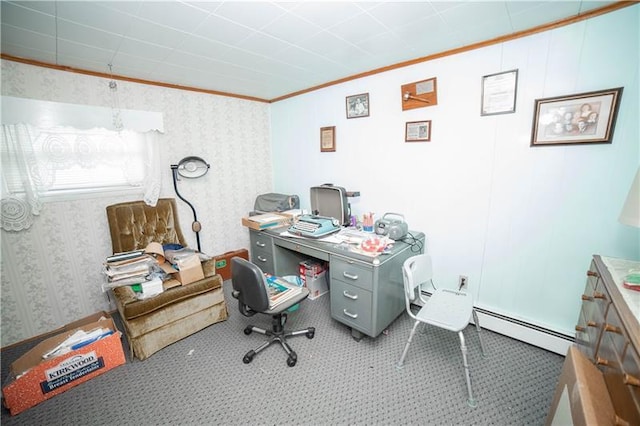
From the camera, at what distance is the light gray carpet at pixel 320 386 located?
1450mm

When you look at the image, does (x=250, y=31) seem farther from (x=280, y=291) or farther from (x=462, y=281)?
(x=462, y=281)

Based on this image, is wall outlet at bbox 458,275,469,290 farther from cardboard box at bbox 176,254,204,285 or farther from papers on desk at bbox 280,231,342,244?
cardboard box at bbox 176,254,204,285

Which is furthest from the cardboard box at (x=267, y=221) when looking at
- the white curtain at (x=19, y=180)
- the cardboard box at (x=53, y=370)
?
the white curtain at (x=19, y=180)

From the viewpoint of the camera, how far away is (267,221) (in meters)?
2.64


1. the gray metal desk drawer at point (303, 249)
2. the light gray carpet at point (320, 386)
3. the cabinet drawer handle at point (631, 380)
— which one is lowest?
the light gray carpet at point (320, 386)

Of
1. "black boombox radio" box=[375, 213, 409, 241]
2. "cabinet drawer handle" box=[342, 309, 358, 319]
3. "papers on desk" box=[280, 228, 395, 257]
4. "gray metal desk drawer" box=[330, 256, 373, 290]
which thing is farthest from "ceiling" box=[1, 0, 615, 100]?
"cabinet drawer handle" box=[342, 309, 358, 319]

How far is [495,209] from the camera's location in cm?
196

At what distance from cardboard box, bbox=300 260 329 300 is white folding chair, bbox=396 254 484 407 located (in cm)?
113

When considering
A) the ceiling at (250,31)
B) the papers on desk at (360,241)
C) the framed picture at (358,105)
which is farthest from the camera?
the framed picture at (358,105)

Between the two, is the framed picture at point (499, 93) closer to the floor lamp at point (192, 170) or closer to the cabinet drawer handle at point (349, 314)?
the cabinet drawer handle at point (349, 314)

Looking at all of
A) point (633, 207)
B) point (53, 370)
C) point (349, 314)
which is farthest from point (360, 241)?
point (53, 370)

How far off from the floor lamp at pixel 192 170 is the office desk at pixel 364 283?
137 centimetres

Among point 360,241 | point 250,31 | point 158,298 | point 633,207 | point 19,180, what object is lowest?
point 158,298

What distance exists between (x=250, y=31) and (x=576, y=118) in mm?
2189
